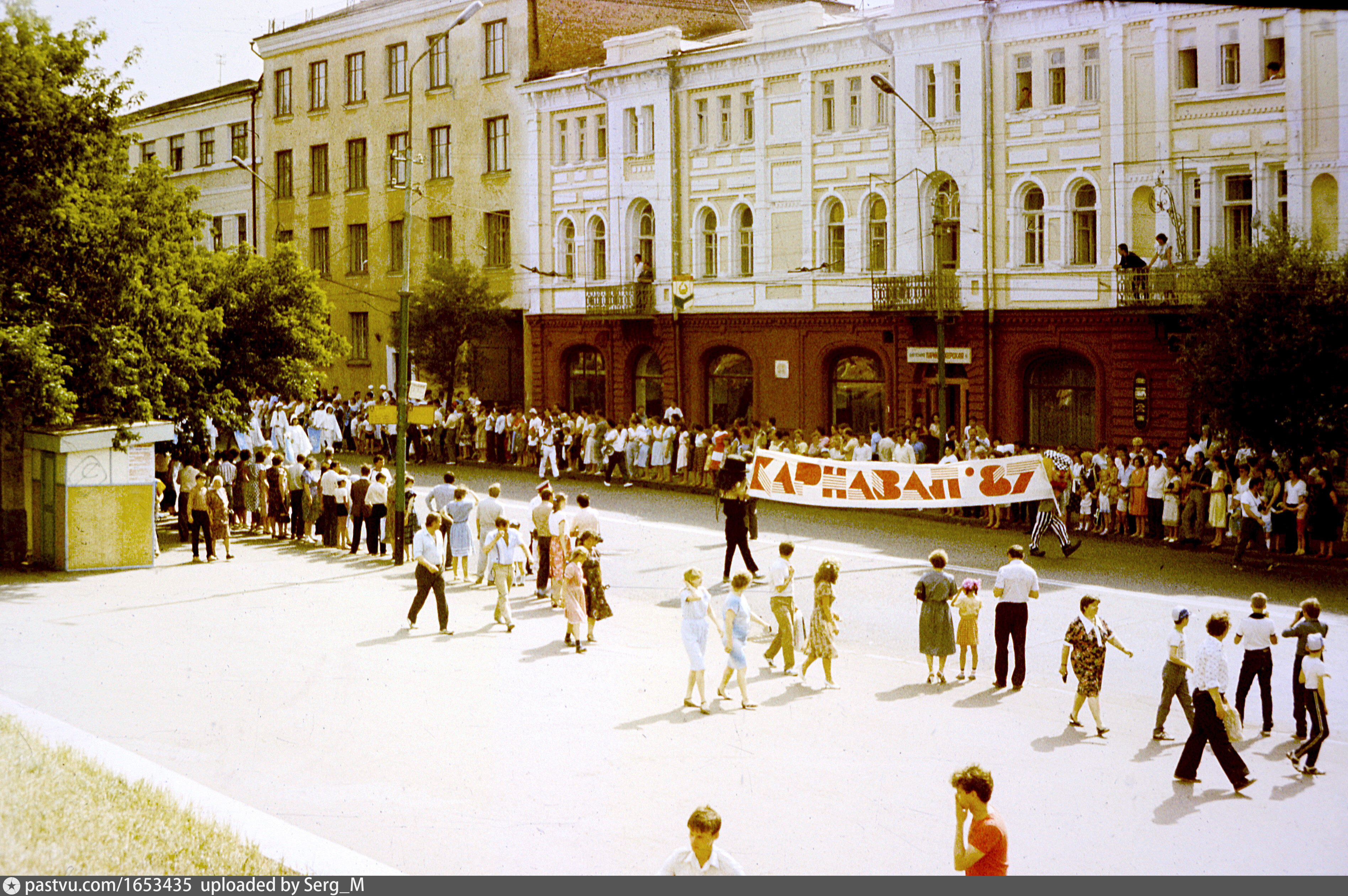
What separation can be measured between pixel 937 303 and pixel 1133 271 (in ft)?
14.7

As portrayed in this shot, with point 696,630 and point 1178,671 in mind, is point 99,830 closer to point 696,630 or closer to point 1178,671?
point 696,630

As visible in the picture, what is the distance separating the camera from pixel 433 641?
1900cm

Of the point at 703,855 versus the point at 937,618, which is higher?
the point at 937,618

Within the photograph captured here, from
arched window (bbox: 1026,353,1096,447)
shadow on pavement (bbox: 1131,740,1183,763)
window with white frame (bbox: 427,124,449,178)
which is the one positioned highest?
window with white frame (bbox: 427,124,449,178)

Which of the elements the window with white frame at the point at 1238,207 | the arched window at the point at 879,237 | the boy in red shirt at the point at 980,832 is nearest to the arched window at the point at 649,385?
the arched window at the point at 879,237

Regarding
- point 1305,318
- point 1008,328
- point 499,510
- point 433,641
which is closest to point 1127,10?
point 1008,328

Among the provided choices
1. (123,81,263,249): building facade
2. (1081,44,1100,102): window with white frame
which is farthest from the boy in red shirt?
(123,81,263,249): building facade

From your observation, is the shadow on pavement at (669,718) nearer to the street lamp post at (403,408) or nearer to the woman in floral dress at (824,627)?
the woman in floral dress at (824,627)

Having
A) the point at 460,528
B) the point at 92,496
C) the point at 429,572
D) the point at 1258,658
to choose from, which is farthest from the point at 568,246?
the point at 1258,658

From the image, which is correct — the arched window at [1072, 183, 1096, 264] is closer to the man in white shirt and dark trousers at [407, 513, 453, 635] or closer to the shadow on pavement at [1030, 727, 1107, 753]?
the man in white shirt and dark trousers at [407, 513, 453, 635]

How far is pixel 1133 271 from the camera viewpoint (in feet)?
104

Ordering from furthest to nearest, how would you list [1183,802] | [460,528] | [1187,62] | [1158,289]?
[1187,62], [1158,289], [460,528], [1183,802]

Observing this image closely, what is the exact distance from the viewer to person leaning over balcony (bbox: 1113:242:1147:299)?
31531mm

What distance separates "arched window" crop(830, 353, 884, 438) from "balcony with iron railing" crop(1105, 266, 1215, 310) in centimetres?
725
